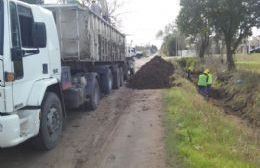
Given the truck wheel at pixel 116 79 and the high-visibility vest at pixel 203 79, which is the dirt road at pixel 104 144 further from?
the high-visibility vest at pixel 203 79

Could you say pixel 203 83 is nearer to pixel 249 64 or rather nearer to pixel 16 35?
pixel 16 35

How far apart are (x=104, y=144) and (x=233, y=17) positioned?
25883mm

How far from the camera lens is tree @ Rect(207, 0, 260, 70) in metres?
32.5

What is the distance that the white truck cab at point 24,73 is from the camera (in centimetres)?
729

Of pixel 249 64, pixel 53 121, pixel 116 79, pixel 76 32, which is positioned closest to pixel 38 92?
pixel 53 121

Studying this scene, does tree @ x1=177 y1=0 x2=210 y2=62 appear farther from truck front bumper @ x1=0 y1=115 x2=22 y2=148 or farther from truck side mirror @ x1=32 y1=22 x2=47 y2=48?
truck front bumper @ x1=0 y1=115 x2=22 y2=148

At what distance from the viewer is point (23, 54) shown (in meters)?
7.86

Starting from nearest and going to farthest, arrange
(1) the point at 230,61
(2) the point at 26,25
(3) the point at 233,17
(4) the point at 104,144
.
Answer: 1. (2) the point at 26,25
2. (4) the point at 104,144
3. (3) the point at 233,17
4. (1) the point at 230,61

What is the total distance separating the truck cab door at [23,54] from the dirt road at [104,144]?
1366 millimetres

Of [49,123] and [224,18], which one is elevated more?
[224,18]

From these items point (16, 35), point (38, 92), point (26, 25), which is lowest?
point (38, 92)

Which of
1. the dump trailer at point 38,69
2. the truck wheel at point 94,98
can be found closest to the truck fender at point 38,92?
the dump trailer at point 38,69

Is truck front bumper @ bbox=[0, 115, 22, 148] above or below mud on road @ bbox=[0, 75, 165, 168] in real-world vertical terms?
above

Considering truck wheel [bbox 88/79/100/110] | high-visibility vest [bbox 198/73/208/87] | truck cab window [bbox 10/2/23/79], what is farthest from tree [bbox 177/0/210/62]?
truck cab window [bbox 10/2/23/79]
